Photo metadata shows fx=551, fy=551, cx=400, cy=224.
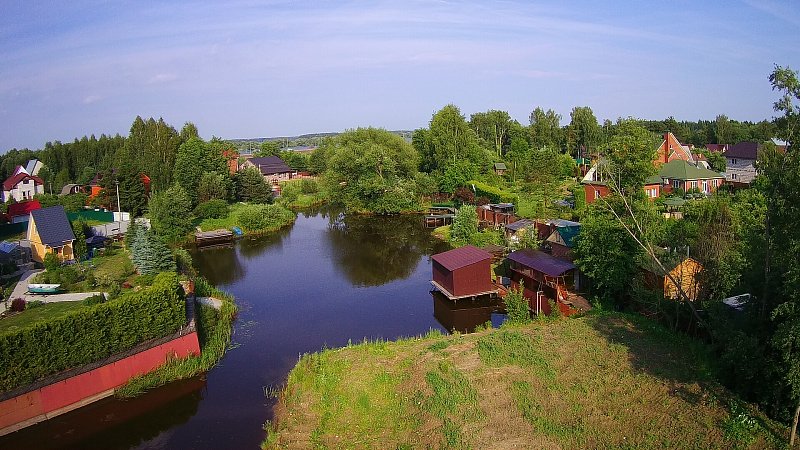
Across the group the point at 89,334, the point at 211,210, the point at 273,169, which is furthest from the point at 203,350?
the point at 273,169

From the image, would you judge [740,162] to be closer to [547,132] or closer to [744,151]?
[744,151]

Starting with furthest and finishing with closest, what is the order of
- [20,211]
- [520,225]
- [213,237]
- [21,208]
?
[21,208] < [20,211] < [213,237] < [520,225]

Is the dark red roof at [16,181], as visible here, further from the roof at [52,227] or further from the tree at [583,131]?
the tree at [583,131]

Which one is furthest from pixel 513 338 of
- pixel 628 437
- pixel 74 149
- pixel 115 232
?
pixel 74 149

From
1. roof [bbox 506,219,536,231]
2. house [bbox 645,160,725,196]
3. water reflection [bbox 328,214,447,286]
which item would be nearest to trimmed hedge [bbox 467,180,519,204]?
water reflection [bbox 328,214,447,286]

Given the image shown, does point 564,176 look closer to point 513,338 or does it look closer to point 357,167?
point 357,167
